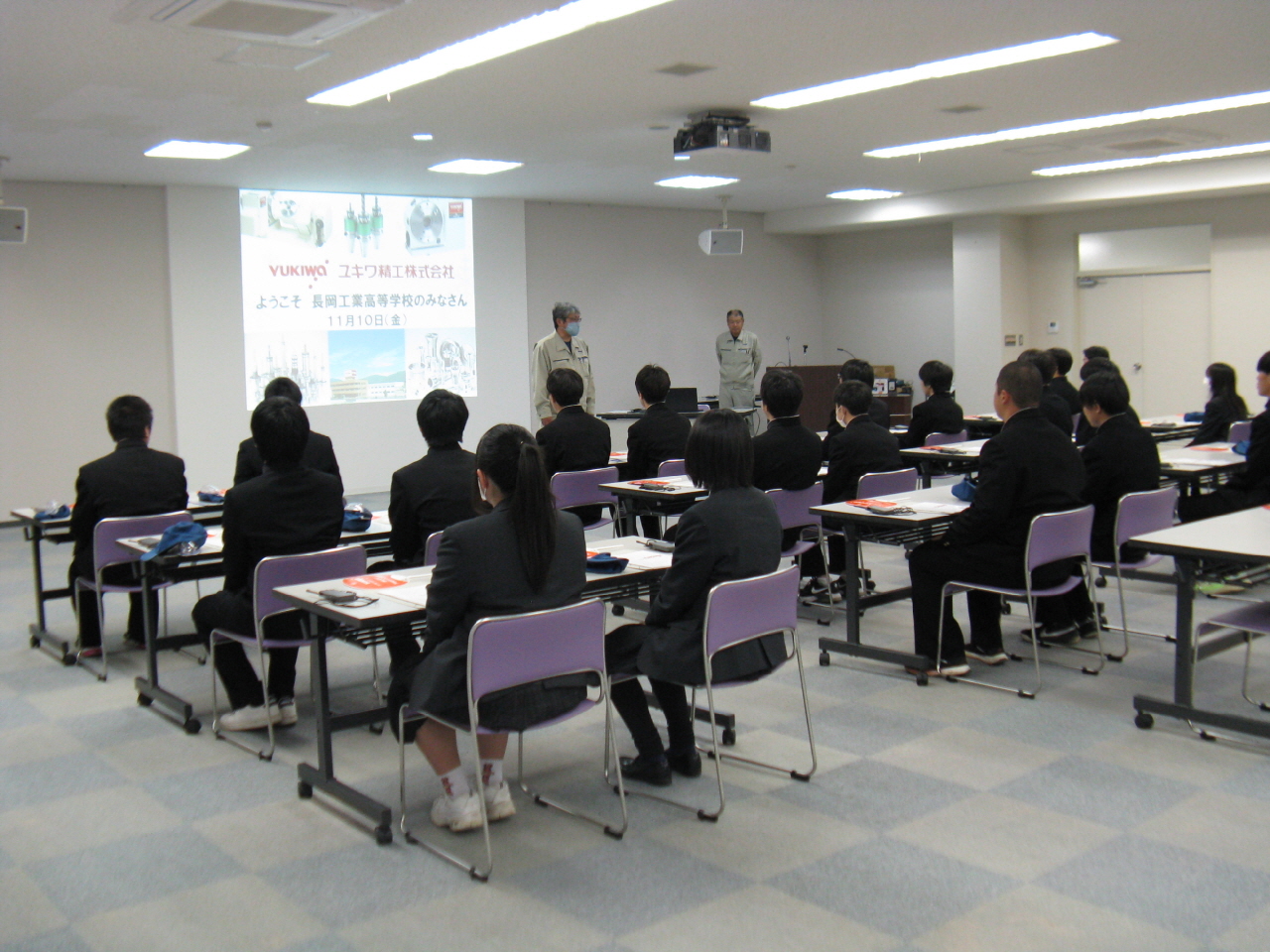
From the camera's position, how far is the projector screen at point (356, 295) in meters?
10.3

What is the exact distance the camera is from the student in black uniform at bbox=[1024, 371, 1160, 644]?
5203 mm

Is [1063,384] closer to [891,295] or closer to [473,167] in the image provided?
[473,167]

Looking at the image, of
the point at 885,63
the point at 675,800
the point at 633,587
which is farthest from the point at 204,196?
the point at 675,800

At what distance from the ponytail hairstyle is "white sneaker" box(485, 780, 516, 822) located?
2.47 feet

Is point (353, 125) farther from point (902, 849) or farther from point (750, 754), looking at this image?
point (902, 849)

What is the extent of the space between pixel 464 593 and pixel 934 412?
5.42 meters

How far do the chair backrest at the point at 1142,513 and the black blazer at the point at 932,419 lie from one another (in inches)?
104

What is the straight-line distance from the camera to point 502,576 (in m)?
3.06

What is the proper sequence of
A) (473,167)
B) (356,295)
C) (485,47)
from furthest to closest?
(356,295) < (473,167) < (485,47)

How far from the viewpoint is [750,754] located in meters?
3.98

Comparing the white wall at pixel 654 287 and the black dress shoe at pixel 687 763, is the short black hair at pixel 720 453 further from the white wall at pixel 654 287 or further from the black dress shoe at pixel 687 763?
the white wall at pixel 654 287

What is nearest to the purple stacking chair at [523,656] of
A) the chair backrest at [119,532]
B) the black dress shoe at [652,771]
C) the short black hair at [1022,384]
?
the black dress shoe at [652,771]

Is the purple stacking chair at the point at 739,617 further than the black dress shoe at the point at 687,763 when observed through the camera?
No

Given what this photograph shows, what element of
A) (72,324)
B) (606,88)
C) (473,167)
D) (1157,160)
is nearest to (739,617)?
(606,88)
